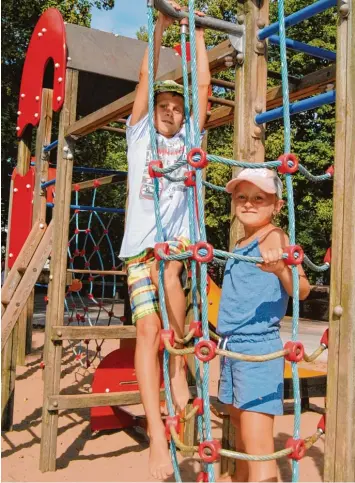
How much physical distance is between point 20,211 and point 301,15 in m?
4.19

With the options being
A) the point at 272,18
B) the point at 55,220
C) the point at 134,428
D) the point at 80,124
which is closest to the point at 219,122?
the point at 80,124

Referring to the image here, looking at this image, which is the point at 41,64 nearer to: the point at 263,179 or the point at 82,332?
the point at 82,332

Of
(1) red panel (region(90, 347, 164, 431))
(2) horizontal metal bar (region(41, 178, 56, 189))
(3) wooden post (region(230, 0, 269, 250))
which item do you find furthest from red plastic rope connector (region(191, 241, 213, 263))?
(2) horizontal metal bar (region(41, 178, 56, 189))

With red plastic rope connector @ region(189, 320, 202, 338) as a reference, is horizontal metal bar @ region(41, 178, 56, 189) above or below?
above

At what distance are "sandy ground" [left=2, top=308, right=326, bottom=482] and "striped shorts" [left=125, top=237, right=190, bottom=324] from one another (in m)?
1.71

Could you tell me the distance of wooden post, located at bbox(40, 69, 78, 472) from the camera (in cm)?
407

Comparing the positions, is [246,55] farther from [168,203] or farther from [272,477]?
[272,477]

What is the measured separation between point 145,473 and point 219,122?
8.50 ft

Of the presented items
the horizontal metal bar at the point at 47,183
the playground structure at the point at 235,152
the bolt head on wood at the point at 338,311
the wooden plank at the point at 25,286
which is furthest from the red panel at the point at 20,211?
the bolt head on wood at the point at 338,311

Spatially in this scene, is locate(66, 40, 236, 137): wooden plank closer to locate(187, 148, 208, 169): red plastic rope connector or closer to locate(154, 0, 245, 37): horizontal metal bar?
locate(154, 0, 245, 37): horizontal metal bar

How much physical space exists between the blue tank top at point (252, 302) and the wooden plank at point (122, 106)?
1161 millimetres

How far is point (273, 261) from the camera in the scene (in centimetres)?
213

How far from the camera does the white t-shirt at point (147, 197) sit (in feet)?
9.23

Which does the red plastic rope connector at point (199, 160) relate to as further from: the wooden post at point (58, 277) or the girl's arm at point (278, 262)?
the wooden post at point (58, 277)
